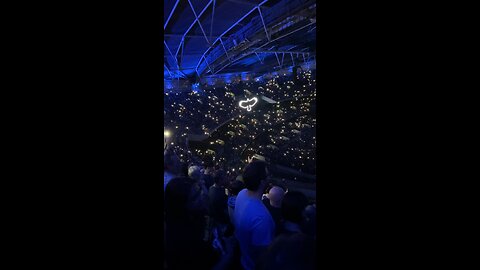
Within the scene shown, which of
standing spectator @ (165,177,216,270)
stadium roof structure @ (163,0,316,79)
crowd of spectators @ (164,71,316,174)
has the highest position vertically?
stadium roof structure @ (163,0,316,79)

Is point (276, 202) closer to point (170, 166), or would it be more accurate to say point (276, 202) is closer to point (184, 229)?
point (184, 229)

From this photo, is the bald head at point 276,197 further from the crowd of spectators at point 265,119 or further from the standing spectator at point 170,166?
the crowd of spectators at point 265,119

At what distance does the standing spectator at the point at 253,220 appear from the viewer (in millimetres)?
1611

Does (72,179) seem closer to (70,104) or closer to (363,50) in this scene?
(70,104)

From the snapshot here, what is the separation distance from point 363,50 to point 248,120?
5886 millimetres

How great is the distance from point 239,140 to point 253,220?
166 inches

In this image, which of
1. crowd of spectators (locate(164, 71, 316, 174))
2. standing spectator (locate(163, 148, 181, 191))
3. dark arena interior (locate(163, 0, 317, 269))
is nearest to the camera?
dark arena interior (locate(163, 0, 317, 269))

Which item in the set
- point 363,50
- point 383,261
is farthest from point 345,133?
point 383,261

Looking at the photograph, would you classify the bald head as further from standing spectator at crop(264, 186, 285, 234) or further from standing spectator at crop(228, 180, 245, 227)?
standing spectator at crop(228, 180, 245, 227)

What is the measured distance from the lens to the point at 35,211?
119 centimetres

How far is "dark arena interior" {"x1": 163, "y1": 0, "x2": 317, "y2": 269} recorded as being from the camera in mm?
1596

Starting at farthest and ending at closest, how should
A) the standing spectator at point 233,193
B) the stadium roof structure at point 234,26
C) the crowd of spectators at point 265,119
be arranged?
the crowd of spectators at point 265,119 → the stadium roof structure at point 234,26 → the standing spectator at point 233,193

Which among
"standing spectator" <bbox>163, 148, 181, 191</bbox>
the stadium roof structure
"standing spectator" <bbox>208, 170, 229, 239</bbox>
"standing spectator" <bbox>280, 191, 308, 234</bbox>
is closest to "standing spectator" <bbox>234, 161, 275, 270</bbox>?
"standing spectator" <bbox>280, 191, 308, 234</bbox>

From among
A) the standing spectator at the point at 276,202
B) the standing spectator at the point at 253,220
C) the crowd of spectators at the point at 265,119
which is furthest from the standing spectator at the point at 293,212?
the crowd of spectators at the point at 265,119
